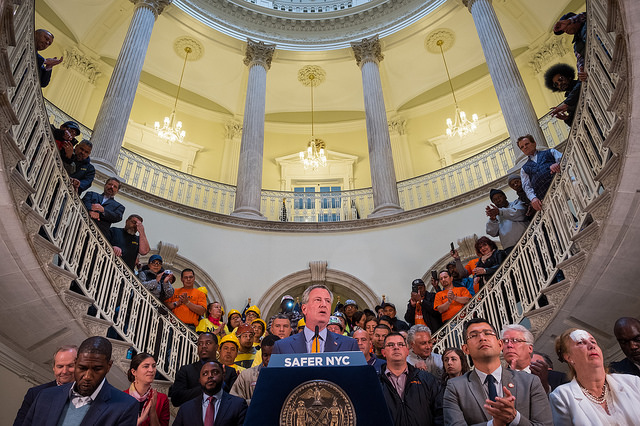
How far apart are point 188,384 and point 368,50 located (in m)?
11.4

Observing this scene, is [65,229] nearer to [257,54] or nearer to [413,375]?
[413,375]

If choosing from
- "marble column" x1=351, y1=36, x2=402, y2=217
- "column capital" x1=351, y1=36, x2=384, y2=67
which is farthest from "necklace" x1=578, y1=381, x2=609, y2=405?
"column capital" x1=351, y1=36, x2=384, y2=67

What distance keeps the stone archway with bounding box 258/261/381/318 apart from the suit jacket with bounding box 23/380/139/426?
23.6 ft

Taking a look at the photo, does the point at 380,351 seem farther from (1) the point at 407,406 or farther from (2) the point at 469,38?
(2) the point at 469,38

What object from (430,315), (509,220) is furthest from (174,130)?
(509,220)

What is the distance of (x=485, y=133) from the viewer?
48.4ft

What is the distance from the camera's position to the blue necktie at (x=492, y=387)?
98.1 inches

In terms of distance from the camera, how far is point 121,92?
982 cm

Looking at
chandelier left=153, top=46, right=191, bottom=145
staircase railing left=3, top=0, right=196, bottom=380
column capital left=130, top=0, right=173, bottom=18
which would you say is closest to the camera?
staircase railing left=3, top=0, right=196, bottom=380

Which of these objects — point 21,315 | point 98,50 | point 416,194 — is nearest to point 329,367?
point 21,315

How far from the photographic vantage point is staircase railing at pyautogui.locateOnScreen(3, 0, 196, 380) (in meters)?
3.91

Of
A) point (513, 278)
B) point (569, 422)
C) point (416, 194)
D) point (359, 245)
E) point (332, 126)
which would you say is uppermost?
point (332, 126)

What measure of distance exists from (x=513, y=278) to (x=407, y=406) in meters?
3.24

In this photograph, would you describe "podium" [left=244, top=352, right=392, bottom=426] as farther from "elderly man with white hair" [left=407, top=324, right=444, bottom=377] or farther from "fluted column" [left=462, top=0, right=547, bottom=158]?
"fluted column" [left=462, top=0, right=547, bottom=158]
